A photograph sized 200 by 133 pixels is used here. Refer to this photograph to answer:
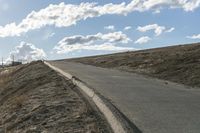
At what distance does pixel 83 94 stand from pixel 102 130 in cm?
584

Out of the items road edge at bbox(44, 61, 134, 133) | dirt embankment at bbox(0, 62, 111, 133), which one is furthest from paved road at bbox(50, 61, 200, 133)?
dirt embankment at bbox(0, 62, 111, 133)

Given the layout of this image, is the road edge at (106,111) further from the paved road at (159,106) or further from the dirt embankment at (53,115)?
the paved road at (159,106)

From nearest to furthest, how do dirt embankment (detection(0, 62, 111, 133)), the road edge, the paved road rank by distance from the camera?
1. the road edge
2. the paved road
3. dirt embankment (detection(0, 62, 111, 133))

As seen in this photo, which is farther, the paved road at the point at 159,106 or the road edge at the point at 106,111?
the paved road at the point at 159,106

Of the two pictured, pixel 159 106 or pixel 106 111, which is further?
pixel 159 106

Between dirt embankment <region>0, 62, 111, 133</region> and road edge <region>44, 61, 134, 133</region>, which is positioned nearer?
road edge <region>44, 61, 134, 133</region>

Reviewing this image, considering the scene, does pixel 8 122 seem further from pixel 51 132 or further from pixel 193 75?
pixel 193 75

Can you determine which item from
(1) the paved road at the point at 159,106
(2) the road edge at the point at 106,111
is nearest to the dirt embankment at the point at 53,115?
(2) the road edge at the point at 106,111

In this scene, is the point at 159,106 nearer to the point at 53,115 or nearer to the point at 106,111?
the point at 106,111

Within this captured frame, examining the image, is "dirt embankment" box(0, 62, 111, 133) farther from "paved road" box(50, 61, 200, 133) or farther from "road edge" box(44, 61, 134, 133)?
"paved road" box(50, 61, 200, 133)

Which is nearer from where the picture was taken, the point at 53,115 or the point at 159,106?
the point at 53,115

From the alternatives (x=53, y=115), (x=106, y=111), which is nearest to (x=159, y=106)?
(x=106, y=111)

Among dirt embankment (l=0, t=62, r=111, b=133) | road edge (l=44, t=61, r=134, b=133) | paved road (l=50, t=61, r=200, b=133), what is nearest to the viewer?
road edge (l=44, t=61, r=134, b=133)

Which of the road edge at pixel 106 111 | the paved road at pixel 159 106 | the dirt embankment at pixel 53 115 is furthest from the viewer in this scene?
the dirt embankment at pixel 53 115
